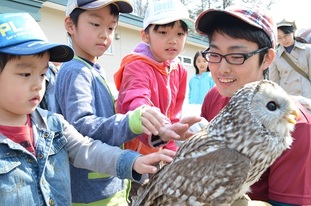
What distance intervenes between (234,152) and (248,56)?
80 centimetres

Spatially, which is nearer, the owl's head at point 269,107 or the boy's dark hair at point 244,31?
the owl's head at point 269,107

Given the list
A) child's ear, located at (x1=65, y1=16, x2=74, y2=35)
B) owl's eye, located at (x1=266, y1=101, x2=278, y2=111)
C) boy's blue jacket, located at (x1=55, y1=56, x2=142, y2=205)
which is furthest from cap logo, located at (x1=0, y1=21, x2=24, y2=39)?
owl's eye, located at (x1=266, y1=101, x2=278, y2=111)

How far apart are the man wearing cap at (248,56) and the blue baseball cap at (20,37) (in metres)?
0.99

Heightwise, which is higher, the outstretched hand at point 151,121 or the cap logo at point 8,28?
the cap logo at point 8,28

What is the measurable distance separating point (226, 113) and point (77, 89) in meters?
0.98

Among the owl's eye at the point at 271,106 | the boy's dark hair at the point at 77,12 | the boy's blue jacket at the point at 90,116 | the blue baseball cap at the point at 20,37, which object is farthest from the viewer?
the boy's dark hair at the point at 77,12

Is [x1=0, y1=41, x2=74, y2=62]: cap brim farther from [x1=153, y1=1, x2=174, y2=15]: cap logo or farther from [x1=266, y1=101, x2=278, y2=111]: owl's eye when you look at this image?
[x1=153, y1=1, x2=174, y2=15]: cap logo

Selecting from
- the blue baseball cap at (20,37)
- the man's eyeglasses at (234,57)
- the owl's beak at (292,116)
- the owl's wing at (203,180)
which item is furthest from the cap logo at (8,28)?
the owl's beak at (292,116)

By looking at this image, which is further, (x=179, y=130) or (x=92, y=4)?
(x=92, y=4)

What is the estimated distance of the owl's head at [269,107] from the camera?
166 cm

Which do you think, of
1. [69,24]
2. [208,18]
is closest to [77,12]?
[69,24]

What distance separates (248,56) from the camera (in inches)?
86.7

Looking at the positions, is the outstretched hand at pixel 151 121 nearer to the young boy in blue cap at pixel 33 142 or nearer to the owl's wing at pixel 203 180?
the young boy in blue cap at pixel 33 142

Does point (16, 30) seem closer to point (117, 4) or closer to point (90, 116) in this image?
point (90, 116)
